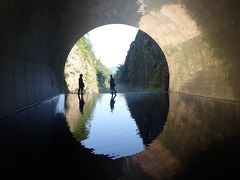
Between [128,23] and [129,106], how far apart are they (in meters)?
8.58

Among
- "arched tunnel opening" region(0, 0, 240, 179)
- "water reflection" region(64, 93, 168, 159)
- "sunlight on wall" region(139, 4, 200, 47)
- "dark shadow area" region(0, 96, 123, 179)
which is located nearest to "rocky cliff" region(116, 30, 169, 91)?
"arched tunnel opening" region(0, 0, 240, 179)

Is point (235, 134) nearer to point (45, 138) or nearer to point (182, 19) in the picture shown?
point (45, 138)

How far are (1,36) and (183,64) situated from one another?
15.7m

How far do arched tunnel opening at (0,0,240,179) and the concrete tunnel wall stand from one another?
0.06 metres

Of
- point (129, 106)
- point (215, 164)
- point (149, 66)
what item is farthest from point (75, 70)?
point (215, 164)

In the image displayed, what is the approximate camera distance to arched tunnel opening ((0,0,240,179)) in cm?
552

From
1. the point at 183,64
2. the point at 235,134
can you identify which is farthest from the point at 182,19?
the point at 235,134

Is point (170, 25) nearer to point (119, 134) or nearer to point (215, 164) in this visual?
point (119, 134)

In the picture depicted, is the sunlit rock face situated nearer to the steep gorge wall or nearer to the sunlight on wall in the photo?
the sunlight on wall

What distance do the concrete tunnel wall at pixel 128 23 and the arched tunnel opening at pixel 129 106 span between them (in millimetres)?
62

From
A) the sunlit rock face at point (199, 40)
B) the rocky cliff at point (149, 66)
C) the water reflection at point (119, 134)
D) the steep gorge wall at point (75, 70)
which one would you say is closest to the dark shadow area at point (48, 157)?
the water reflection at point (119, 134)

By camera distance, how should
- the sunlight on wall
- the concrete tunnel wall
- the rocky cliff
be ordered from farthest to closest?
the rocky cliff < the sunlight on wall < the concrete tunnel wall

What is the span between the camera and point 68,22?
63.4 ft

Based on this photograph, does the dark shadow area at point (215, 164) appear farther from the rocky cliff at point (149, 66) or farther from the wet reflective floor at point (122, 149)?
the rocky cliff at point (149, 66)
